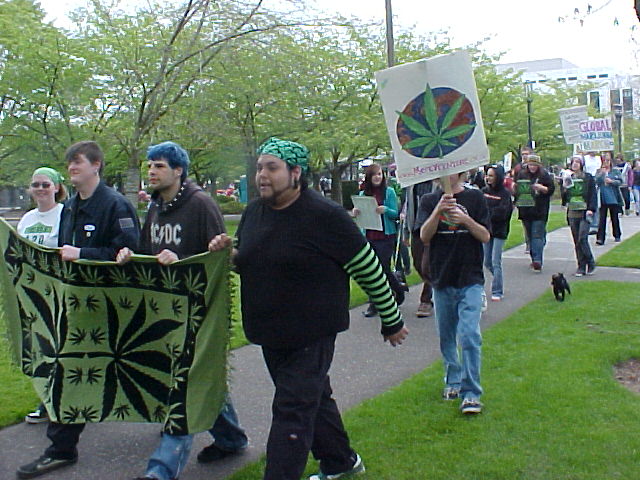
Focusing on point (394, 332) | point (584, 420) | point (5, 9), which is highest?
point (5, 9)

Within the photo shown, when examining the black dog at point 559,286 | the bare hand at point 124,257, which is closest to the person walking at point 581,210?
the black dog at point 559,286

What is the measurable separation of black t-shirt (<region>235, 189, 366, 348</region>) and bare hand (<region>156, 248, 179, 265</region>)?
0.50 metres

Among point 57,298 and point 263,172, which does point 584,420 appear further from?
point 57,298

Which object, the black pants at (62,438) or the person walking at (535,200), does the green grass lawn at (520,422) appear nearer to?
the black pants at (62,438)

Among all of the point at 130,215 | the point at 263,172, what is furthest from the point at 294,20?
the point at 263,172

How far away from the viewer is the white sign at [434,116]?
494 centimetres

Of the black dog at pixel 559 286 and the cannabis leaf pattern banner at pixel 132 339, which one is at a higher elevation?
the cannabis leaf pattern banner at pixel 132 339

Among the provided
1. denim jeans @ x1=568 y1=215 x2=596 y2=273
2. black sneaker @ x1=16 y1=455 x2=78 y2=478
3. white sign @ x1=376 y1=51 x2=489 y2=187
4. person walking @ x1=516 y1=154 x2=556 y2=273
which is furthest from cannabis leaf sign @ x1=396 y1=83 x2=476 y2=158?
denim jeans @ x1=568 y1=215 x2=596 y2=273

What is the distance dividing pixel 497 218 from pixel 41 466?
6824mm

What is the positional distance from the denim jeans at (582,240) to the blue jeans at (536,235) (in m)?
0.41

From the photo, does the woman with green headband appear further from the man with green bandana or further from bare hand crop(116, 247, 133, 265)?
the man with green bandana

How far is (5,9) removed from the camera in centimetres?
2205

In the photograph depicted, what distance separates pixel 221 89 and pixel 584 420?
15.4m

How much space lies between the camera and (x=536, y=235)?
457 inches
